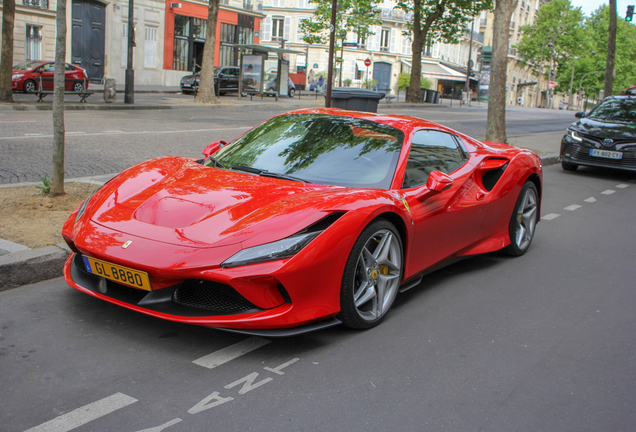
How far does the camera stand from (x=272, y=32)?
2581 inches

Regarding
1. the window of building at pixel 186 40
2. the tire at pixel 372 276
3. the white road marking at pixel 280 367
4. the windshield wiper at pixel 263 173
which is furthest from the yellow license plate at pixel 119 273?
the window of building at pixel 186 40

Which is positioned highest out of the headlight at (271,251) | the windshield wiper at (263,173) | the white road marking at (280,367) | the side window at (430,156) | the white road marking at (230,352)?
the side window at (430,156)

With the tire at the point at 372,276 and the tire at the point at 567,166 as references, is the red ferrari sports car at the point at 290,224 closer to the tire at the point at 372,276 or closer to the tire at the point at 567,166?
the tire at the point at 372,276

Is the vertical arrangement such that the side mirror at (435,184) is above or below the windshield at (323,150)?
below

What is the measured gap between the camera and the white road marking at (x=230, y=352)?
3068mm

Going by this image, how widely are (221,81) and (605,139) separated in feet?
76.6

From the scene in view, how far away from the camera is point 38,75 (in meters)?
23.3

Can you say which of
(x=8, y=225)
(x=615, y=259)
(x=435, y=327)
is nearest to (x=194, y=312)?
(x=435, y=327)

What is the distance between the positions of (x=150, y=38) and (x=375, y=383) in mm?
37554

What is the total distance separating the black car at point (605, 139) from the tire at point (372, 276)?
8.72 m

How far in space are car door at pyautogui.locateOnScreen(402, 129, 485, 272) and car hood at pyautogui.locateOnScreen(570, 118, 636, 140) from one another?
24.8 ft

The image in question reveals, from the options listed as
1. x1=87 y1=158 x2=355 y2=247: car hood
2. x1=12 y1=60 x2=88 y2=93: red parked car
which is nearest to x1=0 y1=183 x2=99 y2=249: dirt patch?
x1=87 y1=158 x2=355 y2=247: car hood

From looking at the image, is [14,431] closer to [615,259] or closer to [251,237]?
[251,237]

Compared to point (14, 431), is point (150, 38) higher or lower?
higher
